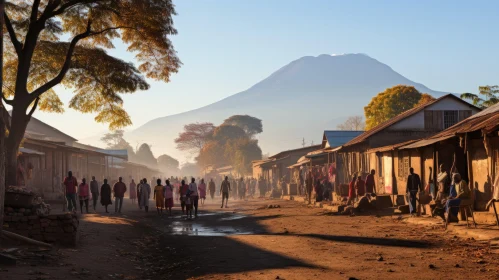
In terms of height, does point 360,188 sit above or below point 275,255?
above

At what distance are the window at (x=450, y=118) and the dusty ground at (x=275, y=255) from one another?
50.9 feet

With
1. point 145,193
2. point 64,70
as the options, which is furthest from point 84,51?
point 145,193

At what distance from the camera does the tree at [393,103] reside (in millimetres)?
54844

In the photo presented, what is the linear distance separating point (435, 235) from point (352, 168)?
23526 mm

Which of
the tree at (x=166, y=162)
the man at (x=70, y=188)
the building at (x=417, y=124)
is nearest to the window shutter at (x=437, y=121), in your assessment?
the building at (x=417, y=124)

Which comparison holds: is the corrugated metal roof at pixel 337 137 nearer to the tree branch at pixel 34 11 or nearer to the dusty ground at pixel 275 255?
the dusty ground at pixel 275 255

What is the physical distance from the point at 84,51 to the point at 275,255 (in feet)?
43.4

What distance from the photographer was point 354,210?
24203 millimetres

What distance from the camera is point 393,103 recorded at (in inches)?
2169

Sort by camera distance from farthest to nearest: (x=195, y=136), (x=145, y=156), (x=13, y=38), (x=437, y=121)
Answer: (x=145, y=156) < (x=195, y=136) < (x=437, y=121) < (x=13, y=38)

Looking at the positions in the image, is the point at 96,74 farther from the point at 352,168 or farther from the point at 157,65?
the point at 352,168

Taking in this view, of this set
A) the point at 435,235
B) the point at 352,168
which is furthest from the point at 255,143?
the point at 435,235

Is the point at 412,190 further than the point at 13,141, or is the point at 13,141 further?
the point at 412,190

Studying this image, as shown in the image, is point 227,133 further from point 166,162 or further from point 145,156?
point 166,162
